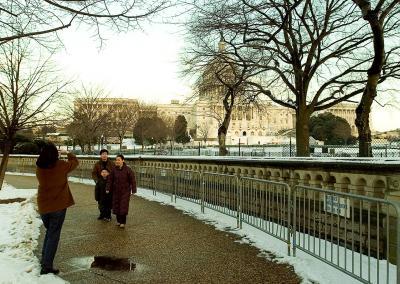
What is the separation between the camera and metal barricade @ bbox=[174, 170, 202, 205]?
12500 mm

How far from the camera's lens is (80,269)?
6426 millimetres

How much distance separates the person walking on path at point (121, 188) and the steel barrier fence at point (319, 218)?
2043 mm

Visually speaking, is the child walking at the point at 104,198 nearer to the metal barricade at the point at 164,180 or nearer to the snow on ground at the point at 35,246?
the snow on ground at the point at 35,246

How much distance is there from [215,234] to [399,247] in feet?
15.8

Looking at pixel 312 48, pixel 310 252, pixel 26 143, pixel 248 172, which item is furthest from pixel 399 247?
pixel 26 143

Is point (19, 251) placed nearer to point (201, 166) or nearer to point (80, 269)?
point (80, 269)

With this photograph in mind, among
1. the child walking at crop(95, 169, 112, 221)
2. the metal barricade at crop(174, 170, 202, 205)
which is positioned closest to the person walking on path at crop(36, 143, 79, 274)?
the child walking at crop(95, 169, 112, 221)

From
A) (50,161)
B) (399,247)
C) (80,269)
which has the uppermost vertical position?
(50,161)

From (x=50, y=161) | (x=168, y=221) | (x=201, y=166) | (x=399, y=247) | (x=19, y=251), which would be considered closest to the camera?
(x=399, y=247)

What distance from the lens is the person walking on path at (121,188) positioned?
9.82 metres

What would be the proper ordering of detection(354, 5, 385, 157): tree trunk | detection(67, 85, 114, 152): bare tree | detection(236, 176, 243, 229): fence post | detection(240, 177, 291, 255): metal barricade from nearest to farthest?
detection(240, 177, 291, 255): metal barricade, detection(236, 176, 243, 229): fence post, detection(354, 5, 385, 157): tree trunk, detection(67, 85, 114, 152): bare tree

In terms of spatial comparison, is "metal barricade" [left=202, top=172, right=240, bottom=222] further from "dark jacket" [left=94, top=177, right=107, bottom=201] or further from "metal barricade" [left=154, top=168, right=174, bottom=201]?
"metal barricade" [left=154, top=168, right=174, bottom=201]

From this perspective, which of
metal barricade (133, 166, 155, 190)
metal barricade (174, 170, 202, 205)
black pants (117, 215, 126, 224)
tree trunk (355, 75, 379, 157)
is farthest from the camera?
metal barricade (133, 166, 155, 190)

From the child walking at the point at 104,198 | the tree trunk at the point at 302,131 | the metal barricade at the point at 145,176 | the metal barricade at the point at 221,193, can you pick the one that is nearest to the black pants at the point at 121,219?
the child walking at the point at 104,198
